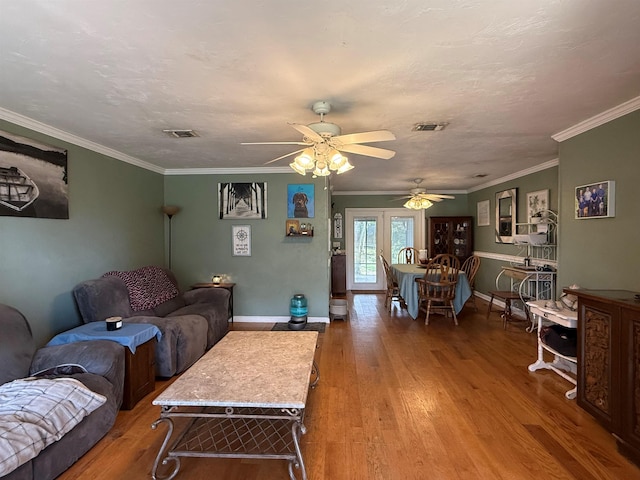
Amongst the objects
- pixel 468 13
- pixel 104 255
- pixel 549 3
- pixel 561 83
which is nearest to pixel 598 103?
pixel 561 83

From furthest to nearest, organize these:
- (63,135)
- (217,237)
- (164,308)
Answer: (217,237) < (164,308) < (63,135)

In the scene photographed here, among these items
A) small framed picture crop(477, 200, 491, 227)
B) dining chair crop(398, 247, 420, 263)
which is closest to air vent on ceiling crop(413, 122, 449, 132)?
small framed picture crop(477, 200, 491, 227)

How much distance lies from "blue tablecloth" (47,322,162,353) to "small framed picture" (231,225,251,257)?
2296mm

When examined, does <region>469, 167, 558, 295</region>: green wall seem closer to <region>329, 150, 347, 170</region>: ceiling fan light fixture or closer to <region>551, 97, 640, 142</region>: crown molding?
<region>551, 97, 640, 142</region>: crown molding

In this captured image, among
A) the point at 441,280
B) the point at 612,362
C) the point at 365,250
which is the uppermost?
the point at 365,250

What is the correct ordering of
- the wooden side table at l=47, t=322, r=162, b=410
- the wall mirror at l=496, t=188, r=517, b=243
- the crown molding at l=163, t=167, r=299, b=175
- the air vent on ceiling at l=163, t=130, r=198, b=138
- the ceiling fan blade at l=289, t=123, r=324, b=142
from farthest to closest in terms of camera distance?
1. the wall mirror at l=496, t=188, r=517, b=243
2. the crown molding at l=163, t=167, r=299, b=175
3. the air vent on ceiling at l=163, t=130, r=198, b=138
4. the wooden side table at l=47, t=322, r=162, b=410
5. the ceiling fan blade at l=289, t=123, r=324, b=142

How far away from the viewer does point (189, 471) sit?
6.28ft

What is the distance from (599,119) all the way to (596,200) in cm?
67

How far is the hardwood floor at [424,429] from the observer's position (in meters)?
1.91

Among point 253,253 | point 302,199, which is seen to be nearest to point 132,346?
point 253,253

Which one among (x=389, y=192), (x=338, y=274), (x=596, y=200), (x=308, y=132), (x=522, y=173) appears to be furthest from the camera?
(x=389, y=192)

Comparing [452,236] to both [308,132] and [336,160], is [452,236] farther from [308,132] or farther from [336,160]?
[308,132]

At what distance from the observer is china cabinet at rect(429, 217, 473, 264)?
734 cm

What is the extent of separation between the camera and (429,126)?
306 centimetres
